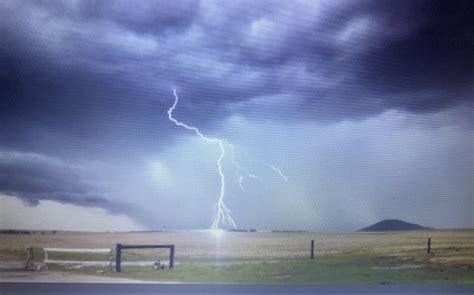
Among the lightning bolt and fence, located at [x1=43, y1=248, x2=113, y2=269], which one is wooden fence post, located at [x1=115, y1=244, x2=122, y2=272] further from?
the lightning bolt

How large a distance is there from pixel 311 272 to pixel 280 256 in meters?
0.31

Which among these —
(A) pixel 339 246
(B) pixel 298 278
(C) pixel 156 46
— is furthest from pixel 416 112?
(C) pixel 156 46

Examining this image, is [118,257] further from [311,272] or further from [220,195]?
[311,272]

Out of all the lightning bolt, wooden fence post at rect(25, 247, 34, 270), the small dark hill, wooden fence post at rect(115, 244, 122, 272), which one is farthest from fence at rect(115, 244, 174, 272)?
the small dark hill

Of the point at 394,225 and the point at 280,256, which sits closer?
the point at 280,256

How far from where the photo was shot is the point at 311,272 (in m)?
5.83

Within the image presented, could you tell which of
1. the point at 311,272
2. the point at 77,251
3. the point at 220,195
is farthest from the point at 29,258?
the point at 311,272

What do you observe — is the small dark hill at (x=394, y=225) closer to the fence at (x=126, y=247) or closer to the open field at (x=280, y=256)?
the open field at (x=280, y=256)

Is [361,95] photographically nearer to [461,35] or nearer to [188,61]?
[461,35]

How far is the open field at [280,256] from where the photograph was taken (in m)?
5.36

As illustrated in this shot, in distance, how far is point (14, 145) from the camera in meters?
5.19

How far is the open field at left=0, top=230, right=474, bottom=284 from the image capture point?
5355 mm

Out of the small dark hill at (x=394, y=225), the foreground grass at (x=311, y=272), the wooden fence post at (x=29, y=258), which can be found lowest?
the foreground grass at (x=311, y=272)

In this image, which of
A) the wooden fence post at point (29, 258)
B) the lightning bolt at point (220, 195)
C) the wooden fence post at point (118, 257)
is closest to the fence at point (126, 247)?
the wooden fence post at point (118, 257)
